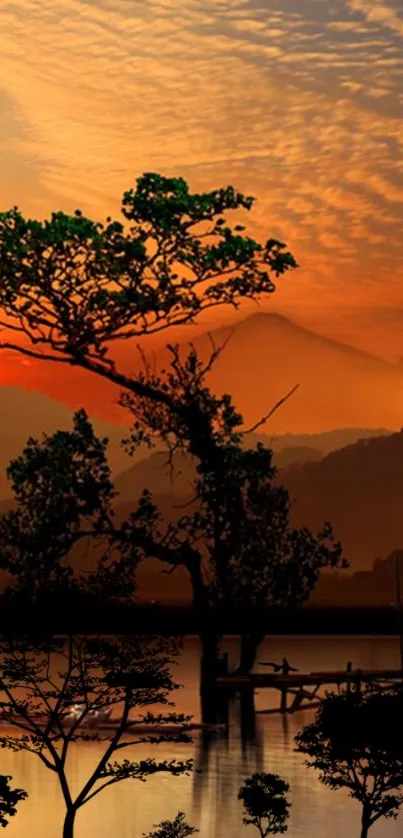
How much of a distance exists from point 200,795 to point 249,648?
9.19m

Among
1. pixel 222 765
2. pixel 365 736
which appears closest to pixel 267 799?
pixel 365 736

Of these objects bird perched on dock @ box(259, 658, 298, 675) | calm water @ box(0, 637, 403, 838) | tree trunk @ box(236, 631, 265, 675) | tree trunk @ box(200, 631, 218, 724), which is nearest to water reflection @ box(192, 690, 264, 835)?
calm water @ box(0, 637, 403, 838)

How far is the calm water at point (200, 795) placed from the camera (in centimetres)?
4819

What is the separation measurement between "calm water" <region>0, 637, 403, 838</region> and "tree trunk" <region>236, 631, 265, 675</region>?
2676 millimetres

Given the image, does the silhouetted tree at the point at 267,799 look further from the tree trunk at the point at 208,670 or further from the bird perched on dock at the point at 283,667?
the tree trunk at the point at 208,670

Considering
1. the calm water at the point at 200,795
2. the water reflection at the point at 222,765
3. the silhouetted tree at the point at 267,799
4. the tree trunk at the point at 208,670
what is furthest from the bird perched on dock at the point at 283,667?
the silhouetted tree at the point at 267,799

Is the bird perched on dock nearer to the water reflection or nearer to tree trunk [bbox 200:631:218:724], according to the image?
the water reflection

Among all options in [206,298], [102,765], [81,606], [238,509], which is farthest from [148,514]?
[102,765]

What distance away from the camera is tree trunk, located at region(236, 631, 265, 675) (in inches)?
2452

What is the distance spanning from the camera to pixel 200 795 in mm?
55500

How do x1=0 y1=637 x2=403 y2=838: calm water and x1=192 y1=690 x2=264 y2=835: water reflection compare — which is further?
x1=192 y1=690 x2=264 y2=835: water reflection

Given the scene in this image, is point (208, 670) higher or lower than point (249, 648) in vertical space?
lower

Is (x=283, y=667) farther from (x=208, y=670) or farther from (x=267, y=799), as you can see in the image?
(x=267, y=799)

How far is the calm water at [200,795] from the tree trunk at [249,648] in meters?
2.68
